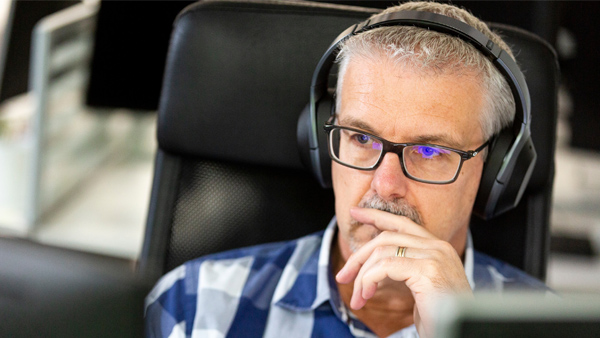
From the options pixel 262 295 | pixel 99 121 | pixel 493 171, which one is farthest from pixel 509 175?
pixel 99 121

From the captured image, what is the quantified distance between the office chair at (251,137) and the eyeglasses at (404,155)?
0.39 ft

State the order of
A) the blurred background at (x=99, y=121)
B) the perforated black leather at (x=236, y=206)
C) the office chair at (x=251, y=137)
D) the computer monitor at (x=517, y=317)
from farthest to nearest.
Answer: the blurred background at (x=99, y=121) < the perforated black leather at (x=236, y=206) < the office chair at (x=251, y=137) < the computer monitor at (x=517, y=317)

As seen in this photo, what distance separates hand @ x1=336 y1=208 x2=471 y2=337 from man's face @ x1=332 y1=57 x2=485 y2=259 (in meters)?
0.06

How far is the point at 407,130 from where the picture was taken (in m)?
1.00

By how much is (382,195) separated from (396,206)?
0.03 metres

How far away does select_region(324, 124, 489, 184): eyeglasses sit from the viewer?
1.01 metres

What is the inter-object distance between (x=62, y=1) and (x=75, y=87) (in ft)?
1.47

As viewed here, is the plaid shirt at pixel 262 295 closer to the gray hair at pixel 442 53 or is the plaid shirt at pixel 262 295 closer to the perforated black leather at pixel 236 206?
the perforated black leather at pixel 236 206

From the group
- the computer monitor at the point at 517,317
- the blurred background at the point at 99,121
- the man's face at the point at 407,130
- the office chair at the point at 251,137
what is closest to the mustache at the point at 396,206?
the man's face at the point at 407,130

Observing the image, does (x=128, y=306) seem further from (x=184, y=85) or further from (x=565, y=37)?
(x=565, y=37)

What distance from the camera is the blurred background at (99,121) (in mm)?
2543

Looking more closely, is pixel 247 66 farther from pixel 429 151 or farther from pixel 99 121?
pixel 99 121

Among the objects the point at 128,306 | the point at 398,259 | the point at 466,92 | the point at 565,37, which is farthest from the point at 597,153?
the point at 128,306

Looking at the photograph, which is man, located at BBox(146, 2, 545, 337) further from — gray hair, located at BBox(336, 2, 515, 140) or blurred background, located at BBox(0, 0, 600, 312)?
blurred background, located at BBox(0, 0, 600, 312)
